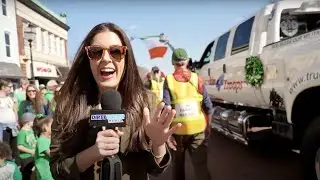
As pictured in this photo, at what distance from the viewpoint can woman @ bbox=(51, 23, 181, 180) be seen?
5.69 ft

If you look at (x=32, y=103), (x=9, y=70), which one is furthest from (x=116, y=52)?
Answer: (x=9, y=70)

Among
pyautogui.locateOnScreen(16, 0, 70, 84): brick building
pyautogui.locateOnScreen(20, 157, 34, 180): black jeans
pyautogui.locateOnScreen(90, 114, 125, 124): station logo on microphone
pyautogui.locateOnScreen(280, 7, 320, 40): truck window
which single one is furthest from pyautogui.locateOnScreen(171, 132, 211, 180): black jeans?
pyautogui.locateOnScreen(16, 0, 70, 84): brick building

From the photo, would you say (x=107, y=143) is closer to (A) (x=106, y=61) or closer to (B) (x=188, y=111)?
(A) (x=106, y=61)

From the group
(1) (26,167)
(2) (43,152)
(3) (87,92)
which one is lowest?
(1) (26,167)

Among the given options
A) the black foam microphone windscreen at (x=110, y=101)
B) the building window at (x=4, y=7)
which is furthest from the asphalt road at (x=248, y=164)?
the building window at (x=4, y=7)

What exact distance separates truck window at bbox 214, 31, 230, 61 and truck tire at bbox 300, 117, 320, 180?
383 centimetres

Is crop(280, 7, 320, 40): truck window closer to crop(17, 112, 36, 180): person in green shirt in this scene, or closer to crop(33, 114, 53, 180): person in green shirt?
crop(33, 114, 53, 180): person in green shirt

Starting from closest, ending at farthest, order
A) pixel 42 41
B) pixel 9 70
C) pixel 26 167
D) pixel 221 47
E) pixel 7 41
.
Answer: pixel 26 167
pixel 221 47
pixel 9 70
pixel 7 41
pixel 42 41

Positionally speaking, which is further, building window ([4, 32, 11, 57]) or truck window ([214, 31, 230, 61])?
building window ([4, 32, 11, 57])

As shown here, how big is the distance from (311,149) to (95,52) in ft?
9.79

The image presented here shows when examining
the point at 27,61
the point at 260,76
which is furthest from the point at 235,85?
the point at 27,61

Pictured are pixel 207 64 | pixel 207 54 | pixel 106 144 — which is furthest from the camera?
pixel 207 54

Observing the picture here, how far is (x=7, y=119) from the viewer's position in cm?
656

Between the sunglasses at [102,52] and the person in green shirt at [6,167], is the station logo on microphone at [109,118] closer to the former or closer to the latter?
the sunglasses at [102,52]
